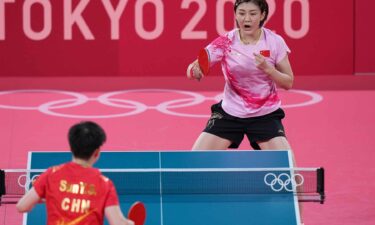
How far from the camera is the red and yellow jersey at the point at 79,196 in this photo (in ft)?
14.6

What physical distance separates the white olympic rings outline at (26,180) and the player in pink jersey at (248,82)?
135cm

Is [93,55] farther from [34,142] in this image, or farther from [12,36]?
[34,142]

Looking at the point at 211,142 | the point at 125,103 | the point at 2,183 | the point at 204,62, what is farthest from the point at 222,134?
the point at 125,103

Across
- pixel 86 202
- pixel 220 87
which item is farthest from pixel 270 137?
pixel 220 87

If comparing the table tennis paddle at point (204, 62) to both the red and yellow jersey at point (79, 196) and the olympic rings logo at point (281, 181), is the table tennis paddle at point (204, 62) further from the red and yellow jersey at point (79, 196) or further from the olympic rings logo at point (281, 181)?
the red and yellow jersey at point (79, 196)

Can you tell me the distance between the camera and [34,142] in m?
9.43

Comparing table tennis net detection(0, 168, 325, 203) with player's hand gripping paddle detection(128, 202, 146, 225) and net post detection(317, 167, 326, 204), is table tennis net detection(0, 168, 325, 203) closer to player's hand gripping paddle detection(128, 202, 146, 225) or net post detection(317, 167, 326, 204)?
net post detection(317, 167, 326, 204)

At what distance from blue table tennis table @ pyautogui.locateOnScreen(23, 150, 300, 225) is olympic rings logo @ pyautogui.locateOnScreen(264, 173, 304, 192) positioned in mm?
56

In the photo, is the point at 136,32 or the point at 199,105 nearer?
the point at 199,105

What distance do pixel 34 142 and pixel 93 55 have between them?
267 centimetres

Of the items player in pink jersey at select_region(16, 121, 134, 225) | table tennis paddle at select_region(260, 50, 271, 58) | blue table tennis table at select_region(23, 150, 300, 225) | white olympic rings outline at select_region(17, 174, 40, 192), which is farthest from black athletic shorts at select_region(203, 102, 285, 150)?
player in pink jersey at select_region(16, 121, 134, 225)

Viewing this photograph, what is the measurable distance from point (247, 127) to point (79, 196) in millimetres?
2268

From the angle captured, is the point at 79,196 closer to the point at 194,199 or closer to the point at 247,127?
the point at 194,199

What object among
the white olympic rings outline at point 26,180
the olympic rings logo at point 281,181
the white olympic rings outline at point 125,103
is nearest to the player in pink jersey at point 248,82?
the olympic rings logo at point 281,181
